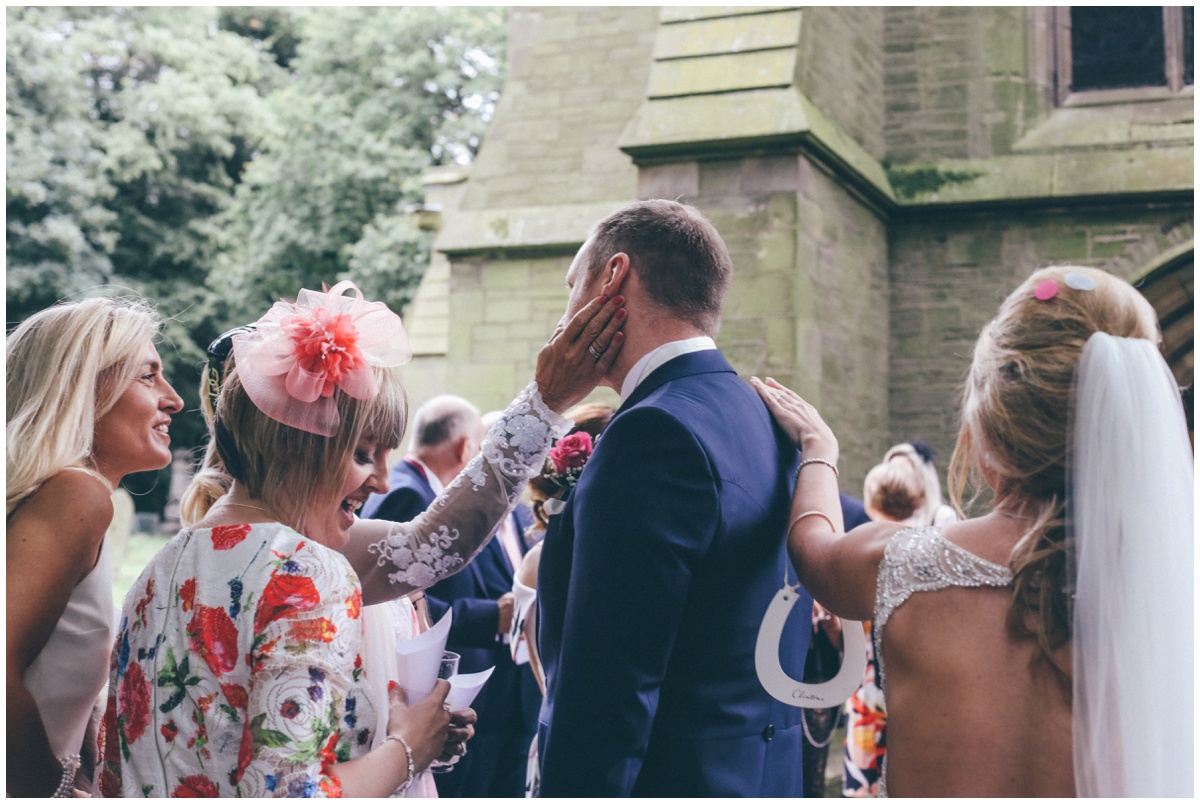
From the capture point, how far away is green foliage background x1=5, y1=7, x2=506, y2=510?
24406 millimetres

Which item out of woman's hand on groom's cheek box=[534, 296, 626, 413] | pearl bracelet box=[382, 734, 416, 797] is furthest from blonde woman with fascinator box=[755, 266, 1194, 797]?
pearl bracelet box=[382, 734, 416, 797]

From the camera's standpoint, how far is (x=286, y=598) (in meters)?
1.85

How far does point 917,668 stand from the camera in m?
1.85

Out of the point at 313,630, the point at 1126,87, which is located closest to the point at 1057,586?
the point at 313,630

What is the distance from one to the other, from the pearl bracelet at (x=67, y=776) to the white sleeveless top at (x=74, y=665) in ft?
0.04

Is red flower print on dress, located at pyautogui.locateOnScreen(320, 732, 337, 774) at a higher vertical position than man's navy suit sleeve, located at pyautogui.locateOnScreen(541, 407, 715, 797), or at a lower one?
lower

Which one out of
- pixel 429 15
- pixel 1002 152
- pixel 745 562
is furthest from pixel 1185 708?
pixel 429 15

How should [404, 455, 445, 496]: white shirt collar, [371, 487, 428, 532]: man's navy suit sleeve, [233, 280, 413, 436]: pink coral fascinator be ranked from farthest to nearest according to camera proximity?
[404, 455, 445, 496]: white shirt collar < [371, 487, 428, 532]: man's navy suit sleeve < [233, 280, 413, 436]: pink coral fascinator

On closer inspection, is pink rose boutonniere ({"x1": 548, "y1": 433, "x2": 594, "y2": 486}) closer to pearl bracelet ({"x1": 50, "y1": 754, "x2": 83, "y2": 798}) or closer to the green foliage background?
pearl bracelet ({"x1": 50, "y1": 754, "x2": 83, "y2": 798})

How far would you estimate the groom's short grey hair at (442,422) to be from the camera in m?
5.39

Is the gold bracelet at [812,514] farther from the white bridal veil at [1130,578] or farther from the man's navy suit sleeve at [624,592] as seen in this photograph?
the white bridal veil at [1130,578]

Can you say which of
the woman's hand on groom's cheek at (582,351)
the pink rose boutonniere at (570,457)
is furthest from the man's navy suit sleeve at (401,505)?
the woman's hand on groom's cheek at (582,351)

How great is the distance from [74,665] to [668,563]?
1378mm

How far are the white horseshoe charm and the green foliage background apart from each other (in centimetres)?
2256
